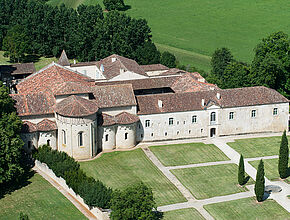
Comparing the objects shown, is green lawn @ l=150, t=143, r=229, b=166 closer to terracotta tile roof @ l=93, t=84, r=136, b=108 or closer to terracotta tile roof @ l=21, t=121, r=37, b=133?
terracotta tile roof @ l=93, t=84, r=136, b=108

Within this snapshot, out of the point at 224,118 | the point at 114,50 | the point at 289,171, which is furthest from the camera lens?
the point at 114,50

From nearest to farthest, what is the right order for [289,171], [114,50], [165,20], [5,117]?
[5,117]
[289,171]
[114,50]
[165,20]

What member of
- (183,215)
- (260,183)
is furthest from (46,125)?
(260,183)

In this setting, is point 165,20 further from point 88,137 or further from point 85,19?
point 88,137

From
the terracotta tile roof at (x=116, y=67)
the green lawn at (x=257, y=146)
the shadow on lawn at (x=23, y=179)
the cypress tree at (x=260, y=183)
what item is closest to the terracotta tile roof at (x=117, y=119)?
the shadow on lawn at (x=23, y=179)

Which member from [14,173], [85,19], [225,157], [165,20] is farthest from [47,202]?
[165,20]

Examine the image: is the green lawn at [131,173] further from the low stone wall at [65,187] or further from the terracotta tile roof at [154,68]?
the terracotta tile roof at [154,68]
